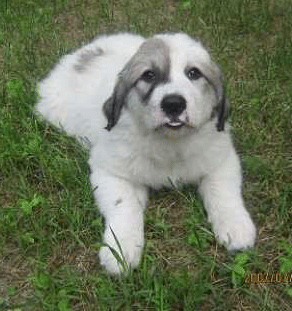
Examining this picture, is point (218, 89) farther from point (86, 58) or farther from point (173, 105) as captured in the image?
point (86, 58)

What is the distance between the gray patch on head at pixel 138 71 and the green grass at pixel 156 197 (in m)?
0.56

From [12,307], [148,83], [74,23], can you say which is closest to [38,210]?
[12,307]

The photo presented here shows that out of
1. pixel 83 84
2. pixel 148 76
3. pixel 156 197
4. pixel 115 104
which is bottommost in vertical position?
pixel 156 197

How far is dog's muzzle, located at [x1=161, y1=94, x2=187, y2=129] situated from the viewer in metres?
3.47

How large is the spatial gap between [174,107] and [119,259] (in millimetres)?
877

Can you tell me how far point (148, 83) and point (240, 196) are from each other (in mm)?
922

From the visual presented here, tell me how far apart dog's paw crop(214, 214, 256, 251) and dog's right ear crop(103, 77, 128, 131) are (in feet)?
2.95

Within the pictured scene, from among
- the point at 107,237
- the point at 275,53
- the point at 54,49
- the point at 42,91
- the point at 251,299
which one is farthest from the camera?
the point at 54,49

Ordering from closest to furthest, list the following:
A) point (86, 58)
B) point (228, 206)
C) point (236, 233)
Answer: point (236, 233) < point (228, 206) < point (86, 58)

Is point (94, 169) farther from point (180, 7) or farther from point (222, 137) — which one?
point (180, 7)

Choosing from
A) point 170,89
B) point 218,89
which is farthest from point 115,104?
point 218,89

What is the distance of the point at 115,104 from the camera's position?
12.7 ft

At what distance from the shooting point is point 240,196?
13.0 ft
